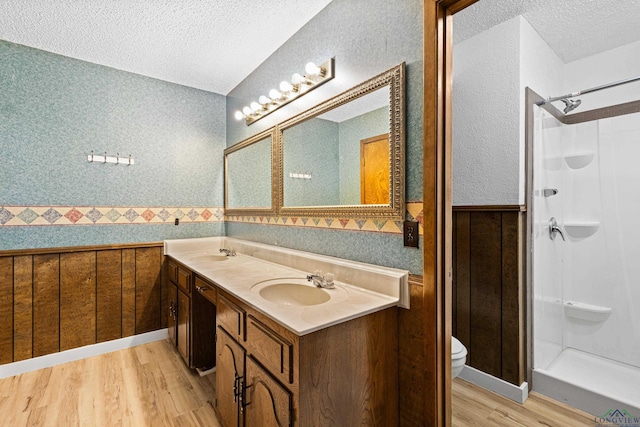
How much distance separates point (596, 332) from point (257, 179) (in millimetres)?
2778

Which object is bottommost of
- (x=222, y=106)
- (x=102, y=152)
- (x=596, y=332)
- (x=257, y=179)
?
(x=596, y=332)

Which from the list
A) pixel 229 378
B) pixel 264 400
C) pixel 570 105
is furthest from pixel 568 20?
pixel 229 378

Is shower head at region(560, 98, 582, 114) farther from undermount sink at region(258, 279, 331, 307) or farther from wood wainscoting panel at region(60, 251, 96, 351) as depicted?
wood wainscoting panel at region(60, 251, 96, 351)

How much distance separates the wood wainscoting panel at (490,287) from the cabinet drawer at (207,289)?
156 cm

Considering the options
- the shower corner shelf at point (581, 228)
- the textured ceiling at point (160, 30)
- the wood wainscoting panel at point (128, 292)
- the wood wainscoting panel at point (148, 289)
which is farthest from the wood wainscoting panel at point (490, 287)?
the wood wainscoting panel at point (128, 292)

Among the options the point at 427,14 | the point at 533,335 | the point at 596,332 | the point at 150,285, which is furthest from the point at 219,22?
the point at 596,332

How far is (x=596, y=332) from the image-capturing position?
7.23 ft

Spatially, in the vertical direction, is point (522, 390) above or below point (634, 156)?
below

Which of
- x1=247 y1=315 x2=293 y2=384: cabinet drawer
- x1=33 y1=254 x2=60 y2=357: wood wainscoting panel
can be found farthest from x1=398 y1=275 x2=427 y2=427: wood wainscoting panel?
x1=33 y1=254 x2=60 y2=357: wood wainscoting panel

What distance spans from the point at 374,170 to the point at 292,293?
0.75m

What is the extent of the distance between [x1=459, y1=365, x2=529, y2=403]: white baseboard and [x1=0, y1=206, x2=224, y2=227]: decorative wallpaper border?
2.48 metres

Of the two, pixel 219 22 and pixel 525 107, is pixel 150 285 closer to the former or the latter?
pixel 219 22

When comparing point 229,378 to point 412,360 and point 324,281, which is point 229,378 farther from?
point 412,360

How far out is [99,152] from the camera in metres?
2.44
